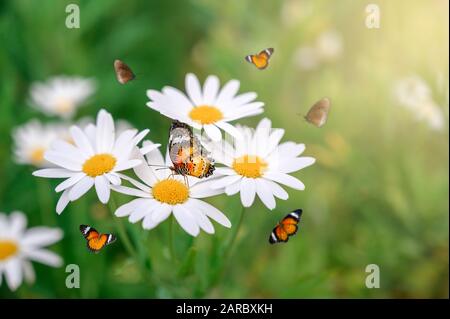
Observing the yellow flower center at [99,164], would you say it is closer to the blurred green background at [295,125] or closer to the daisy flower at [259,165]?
the daisy flower at [259,165]

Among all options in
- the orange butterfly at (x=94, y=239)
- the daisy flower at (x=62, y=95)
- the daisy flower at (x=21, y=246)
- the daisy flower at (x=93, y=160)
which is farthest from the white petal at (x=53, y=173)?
the daisy flower at (x=62, y=95)

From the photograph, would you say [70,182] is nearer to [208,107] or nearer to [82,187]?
[82,187]

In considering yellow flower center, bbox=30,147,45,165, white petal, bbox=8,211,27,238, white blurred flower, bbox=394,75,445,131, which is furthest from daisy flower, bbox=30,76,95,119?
white blurred flower, bbox=394,75,445,131

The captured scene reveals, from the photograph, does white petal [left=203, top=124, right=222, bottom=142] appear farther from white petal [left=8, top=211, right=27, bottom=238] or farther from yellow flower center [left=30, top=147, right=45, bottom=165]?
yellow flower center [left=30, top=147, right=45, bottom=165]

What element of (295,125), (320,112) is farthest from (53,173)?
(295,125)

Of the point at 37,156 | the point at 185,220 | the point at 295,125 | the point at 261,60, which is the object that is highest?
the point at 295,125
